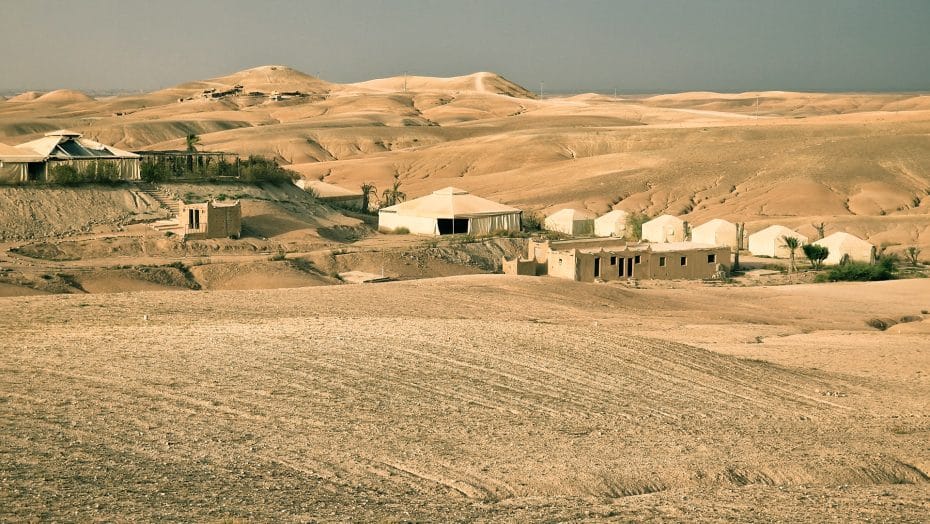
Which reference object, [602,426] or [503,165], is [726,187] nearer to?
[503,165]

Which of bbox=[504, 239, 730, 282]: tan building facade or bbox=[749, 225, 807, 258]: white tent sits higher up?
bbox=[749, 225, 807, 258]: white tent

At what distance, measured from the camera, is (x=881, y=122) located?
76250 millimetres

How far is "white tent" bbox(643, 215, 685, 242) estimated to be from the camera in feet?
138

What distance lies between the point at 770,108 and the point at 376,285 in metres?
138

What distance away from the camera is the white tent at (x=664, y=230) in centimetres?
4212

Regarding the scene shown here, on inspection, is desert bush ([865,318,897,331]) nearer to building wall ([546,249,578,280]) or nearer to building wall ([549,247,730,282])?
building wall ([549,247,730,282])

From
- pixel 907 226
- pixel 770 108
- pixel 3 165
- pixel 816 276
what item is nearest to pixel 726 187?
pixel 907 226

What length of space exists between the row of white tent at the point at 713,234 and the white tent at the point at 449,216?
308cm

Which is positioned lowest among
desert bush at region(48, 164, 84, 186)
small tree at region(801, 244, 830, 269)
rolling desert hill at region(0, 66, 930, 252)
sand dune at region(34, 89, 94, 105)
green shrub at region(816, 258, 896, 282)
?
green shrub at region(816, 258, 896, 282)

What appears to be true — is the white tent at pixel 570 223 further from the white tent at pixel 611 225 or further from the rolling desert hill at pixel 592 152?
the rolling desert hill at pixel 592 152

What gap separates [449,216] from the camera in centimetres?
4038

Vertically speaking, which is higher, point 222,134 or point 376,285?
point 222,134

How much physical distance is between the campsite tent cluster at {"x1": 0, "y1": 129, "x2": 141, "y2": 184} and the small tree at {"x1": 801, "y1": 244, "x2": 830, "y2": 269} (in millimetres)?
21567

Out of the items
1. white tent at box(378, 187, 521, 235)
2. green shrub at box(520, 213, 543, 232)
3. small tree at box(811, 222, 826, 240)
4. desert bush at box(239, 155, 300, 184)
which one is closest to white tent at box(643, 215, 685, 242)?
green shrub at box(520, 213, 543, 232)
